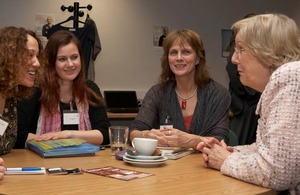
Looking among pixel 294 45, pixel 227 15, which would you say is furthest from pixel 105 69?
pixel 294 45

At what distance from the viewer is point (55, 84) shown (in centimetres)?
283

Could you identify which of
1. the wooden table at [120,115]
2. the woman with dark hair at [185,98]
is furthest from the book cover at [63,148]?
the wooden table at [120,115]

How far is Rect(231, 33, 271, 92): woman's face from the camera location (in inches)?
70.6

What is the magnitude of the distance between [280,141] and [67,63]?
1.71 metres

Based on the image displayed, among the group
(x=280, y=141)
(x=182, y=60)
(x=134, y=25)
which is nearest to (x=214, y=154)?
(x=280, y=141)

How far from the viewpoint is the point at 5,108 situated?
89.5 inches

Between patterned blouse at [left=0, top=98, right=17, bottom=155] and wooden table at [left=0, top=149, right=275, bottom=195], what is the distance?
22cm

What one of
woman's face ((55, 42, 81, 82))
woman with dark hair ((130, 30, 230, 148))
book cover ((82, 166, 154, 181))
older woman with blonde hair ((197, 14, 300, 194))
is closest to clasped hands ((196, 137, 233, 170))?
older woman with blonde hair ((197, 14, 300, 194))

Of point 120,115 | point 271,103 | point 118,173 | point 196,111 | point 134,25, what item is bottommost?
point 120,115

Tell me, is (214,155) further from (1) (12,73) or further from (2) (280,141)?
(1) (12,73)

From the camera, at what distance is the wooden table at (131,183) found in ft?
4.86

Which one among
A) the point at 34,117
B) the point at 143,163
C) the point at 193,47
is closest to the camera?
the point at 143,163

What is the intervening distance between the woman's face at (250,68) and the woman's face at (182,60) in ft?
3.44

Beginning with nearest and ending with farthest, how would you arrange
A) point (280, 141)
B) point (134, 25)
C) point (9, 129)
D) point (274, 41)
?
1. point (280, 141)
2. point (274, 41)
3. point (9, 129)
4. point (134, 25)
